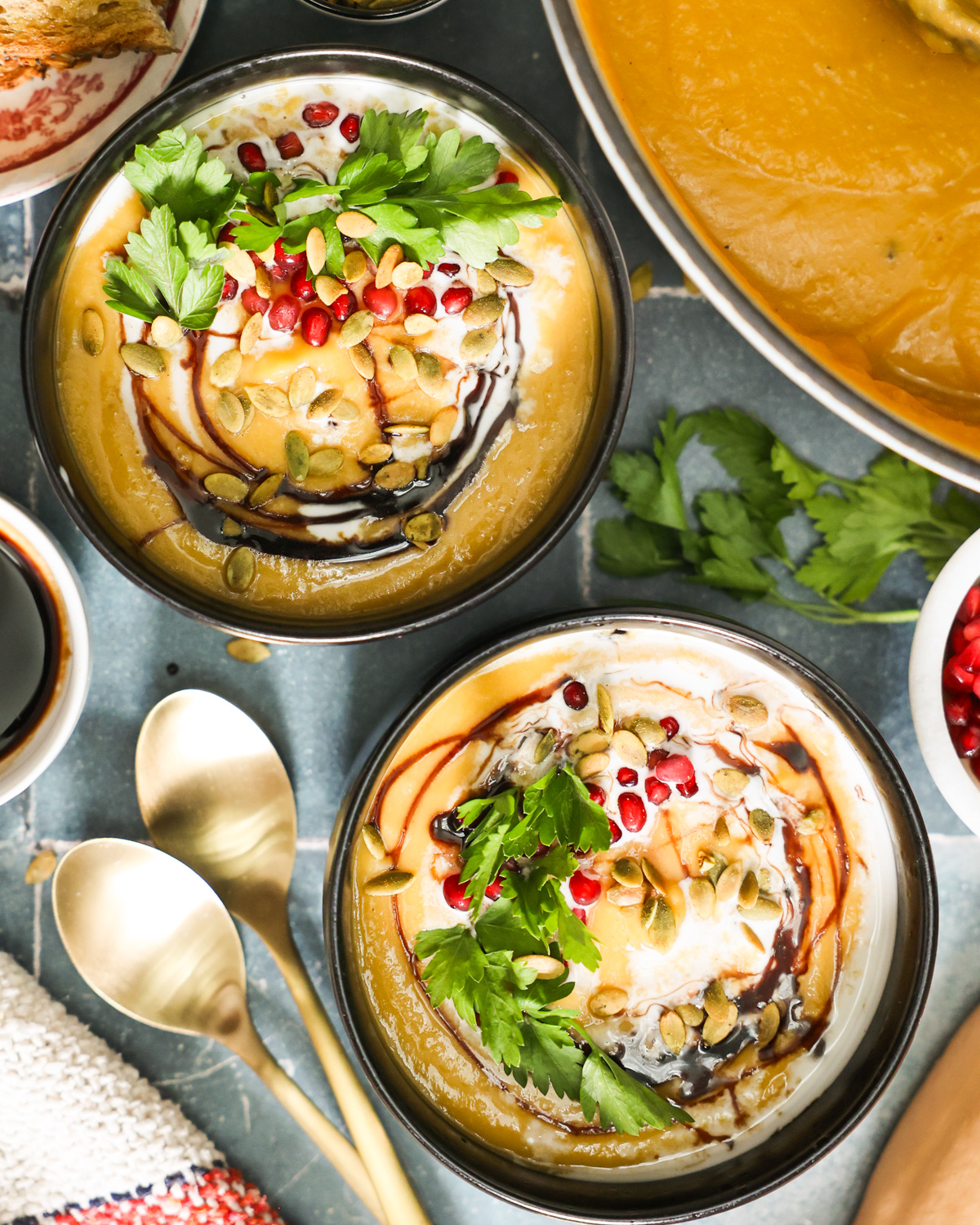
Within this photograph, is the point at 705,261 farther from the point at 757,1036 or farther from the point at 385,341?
the point at 757,1036

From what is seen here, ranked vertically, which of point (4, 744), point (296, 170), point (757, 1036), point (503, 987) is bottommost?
point (757, 1036)

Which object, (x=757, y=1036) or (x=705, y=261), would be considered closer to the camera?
(x=705, y=261)

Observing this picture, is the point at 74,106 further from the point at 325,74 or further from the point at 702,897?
the point at 702,897

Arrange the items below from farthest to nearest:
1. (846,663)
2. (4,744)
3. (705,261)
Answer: (846,663) → (4,744) → (705,261)

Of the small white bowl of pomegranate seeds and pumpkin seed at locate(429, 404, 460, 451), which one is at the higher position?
pumpkin seed at locate(429, 404, 460, 451)

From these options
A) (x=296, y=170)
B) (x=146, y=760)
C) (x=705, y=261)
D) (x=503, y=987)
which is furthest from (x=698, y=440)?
(x=146, y=760)

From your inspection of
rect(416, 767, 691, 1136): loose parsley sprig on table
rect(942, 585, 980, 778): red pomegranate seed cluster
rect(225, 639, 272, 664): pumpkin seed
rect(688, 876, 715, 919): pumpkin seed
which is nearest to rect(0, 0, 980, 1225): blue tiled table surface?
rect(225, 639, 272, 664): pumpkin seed

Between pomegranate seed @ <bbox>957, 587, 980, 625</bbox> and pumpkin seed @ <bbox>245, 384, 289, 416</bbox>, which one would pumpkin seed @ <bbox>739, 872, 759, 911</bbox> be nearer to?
pomegranate seed @ <bbox>957, 587, 980, 625</bbox>
